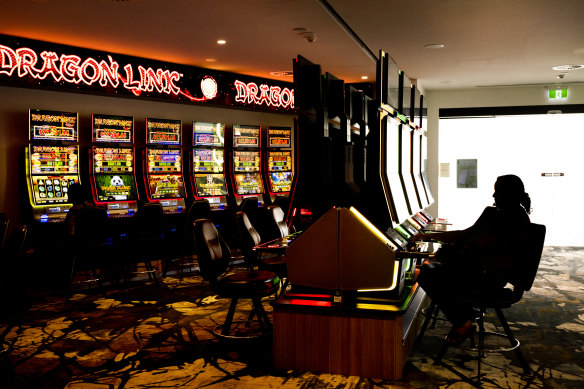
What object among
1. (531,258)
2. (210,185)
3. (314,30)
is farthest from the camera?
(210,185)

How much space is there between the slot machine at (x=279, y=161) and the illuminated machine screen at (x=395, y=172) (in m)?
3.97

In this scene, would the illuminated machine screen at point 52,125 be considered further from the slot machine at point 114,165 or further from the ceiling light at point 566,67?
the ceiling light at point 566,67

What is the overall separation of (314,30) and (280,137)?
288 cm

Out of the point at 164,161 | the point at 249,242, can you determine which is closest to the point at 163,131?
the point at 164,161

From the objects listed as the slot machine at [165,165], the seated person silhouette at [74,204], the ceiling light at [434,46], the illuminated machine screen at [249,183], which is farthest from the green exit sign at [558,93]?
the seated person silhouette at [74,204]

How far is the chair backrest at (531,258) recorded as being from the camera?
10.3 ft

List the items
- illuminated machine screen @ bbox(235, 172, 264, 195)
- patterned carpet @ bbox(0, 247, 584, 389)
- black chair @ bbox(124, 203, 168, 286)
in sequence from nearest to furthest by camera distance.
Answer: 1. patterned carpet @ bbox(0, 247, 584, 389)
2. black chair @ bbox(124, 203, 168, 286)
3. illuminated machine screen @ bbox(235, 172, 264, 195)

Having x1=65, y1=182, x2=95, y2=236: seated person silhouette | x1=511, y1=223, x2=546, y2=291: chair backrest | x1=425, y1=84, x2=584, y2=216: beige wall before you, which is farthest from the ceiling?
x1=511, y1=223, x2=546, y2=291: chair backrest

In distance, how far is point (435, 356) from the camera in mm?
3555

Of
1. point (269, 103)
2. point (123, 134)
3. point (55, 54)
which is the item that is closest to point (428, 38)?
point (269, 103)

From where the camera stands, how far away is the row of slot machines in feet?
18.6

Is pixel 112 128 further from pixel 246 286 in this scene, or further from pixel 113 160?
pixel 246 286

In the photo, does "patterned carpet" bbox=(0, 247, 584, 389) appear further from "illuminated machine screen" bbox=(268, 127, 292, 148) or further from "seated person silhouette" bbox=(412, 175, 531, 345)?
"illuminated machine screen" bbox=(268, 127, 292, 148)

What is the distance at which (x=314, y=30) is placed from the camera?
565 centimetres
